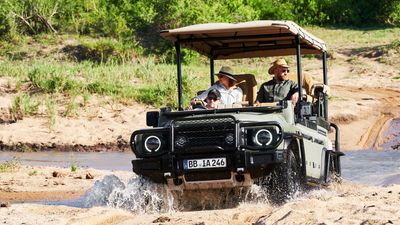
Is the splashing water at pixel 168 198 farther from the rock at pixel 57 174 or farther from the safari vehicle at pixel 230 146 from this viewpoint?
the rock at pixel 57 174

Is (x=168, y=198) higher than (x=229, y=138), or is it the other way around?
(x=229, y=138)

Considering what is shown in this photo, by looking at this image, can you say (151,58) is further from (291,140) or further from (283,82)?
(291,140)

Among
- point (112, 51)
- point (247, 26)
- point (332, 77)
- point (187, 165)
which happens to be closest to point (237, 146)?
point (187, 165)

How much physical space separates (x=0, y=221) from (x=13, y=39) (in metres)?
19.5

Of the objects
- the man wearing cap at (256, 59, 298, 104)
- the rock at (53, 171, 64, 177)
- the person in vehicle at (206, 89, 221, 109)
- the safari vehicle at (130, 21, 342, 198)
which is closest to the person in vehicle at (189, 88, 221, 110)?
the person in vehicle at (206, 89, 221, 109)

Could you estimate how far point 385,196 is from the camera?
8.59 meters

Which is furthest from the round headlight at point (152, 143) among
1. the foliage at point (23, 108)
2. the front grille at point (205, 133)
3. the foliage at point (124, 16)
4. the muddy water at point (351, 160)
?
the foliage at point (124, 16)

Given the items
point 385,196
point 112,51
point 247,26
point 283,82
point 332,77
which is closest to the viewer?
point 385,196

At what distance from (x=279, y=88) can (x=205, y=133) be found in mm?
2011

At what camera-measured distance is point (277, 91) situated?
11.6m

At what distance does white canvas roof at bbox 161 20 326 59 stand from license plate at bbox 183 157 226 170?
1504 millimetres

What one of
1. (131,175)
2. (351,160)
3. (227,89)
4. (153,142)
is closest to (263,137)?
(153,142)

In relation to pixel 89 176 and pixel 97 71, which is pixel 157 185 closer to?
pixel 89 176

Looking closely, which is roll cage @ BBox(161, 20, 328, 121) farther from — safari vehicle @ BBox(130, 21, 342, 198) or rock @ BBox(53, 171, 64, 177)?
rock @ BBox(53, 171, 64, 177)
